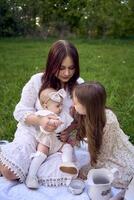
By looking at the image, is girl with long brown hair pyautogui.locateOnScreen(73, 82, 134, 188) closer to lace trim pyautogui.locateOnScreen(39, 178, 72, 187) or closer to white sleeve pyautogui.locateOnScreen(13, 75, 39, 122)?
lace trim pyautogui.locateOnScreen(39, 178, 72, 187)

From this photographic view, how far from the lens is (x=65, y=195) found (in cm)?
296

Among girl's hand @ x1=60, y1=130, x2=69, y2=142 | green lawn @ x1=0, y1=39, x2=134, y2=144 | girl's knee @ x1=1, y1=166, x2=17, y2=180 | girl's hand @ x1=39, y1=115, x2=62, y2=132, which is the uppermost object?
girl's hand @ x1=39, y1=115, x2=62, y2=132

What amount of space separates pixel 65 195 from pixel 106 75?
4.67 meters

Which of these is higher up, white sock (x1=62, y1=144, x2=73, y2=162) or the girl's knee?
white sock (x1=62, y1=144, x2=73, y2=162)

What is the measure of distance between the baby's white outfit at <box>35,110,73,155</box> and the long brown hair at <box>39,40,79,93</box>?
0.24 meters

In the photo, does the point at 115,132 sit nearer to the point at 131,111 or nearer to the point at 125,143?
the point at 125,143

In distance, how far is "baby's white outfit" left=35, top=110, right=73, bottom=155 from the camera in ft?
10.6

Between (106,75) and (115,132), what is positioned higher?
(115,132)

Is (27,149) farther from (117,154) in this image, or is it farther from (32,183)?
(117,154)

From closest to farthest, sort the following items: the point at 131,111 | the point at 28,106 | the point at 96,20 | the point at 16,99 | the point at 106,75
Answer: the point at 28,106 → the point at 131,111 → the point at 16,99 → the point at 106,75 → the point at 96,20

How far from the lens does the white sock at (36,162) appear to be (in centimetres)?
307

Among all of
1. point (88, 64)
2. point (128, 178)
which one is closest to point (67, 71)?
point (128, 178)

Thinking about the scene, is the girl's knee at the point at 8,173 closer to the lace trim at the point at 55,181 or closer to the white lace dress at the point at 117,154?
the lace trim at the point at 55,181

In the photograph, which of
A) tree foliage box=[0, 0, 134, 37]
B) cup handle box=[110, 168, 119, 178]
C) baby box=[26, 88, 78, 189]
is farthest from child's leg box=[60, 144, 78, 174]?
tree foliage box=[0, 0, 134, 37]
